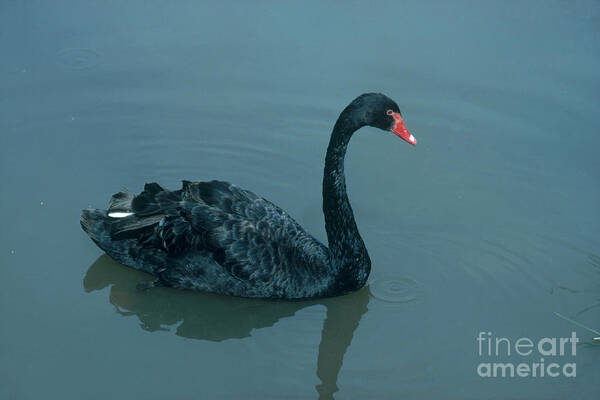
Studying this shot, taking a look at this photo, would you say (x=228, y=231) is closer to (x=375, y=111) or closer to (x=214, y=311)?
(x=214, y=311)

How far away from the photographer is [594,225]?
7027mm

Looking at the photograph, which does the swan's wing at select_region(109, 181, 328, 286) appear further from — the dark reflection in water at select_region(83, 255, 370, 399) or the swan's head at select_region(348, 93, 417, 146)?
the swan's head at select_region(348, 93, 417, 146)

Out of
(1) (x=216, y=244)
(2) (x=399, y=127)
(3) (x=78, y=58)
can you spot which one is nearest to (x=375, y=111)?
(2) (x=399, y=127)

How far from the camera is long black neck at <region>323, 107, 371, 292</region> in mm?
6062

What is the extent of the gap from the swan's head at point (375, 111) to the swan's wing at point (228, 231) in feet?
3.25

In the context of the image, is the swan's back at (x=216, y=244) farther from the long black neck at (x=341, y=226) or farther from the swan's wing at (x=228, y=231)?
the long black neck at (x=341, y=226)

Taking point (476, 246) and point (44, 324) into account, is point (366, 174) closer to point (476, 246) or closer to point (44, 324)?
point (476, 246)

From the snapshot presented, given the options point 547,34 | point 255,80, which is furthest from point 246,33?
point 547,34

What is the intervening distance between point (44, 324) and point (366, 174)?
124 inches

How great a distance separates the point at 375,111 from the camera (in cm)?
597

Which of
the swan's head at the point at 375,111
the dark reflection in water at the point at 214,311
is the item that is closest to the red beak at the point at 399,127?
the swan's head at the point at 375,111

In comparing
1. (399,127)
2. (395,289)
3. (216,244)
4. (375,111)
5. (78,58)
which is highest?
(78,58)

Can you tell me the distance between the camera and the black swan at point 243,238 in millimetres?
6012

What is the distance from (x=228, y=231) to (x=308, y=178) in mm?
1589
